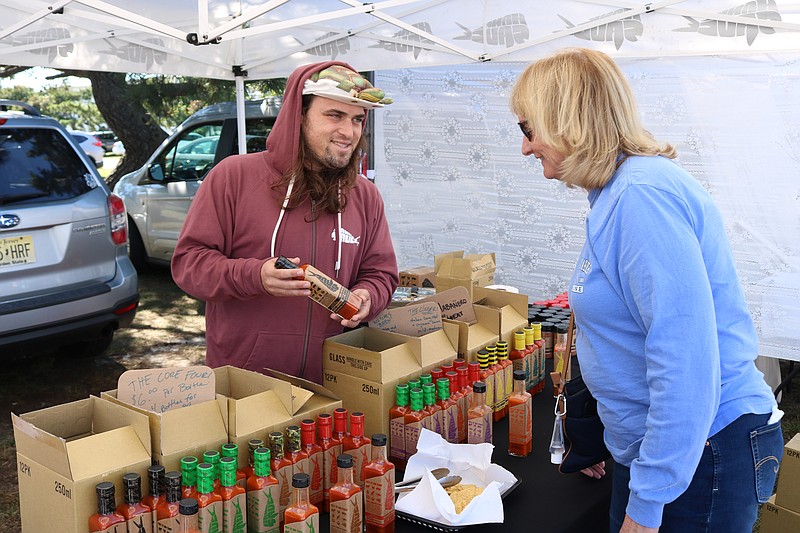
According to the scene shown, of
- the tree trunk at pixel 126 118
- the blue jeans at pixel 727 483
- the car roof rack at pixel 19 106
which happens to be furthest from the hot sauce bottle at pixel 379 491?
the tree trunk at pixel 126 118

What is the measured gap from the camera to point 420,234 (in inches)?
221

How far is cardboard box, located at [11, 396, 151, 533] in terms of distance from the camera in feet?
4.46

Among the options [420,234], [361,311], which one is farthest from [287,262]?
[420,234]

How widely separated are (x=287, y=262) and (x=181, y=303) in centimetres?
571

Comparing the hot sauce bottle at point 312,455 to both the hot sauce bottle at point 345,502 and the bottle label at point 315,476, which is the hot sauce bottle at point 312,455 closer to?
the bottle label at point 315,476

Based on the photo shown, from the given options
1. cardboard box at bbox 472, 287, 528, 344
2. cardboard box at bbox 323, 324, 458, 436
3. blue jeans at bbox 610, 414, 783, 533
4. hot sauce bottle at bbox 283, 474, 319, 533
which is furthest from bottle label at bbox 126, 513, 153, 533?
cardboard box at bbox 472, 287, 528, 344

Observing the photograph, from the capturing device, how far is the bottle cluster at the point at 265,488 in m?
1.34

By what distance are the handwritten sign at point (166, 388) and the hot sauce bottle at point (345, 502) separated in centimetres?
41

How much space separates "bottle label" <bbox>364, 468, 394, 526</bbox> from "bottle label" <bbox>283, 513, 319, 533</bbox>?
8.3 inches

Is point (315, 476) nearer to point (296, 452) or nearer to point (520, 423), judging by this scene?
point (296, 452)

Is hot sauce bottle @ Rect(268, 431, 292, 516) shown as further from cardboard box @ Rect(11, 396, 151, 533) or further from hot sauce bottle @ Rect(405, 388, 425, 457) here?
A: hot sauce bottle @ Rect(405, 388, 425, 457)

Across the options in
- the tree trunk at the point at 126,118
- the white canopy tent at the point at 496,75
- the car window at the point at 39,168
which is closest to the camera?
the white canopy tent at the point at 496,75

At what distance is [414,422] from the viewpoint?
1.87m

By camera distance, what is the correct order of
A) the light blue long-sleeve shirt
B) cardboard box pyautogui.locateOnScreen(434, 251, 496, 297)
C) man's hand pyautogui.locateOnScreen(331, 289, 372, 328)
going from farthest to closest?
cardboard box pyautogui.locateOnScreen(434, 251, 496, 297), man's hand pyautogui.locateOnScreen(331, 289, 372, 328), the light blue long-sleeve shirt
